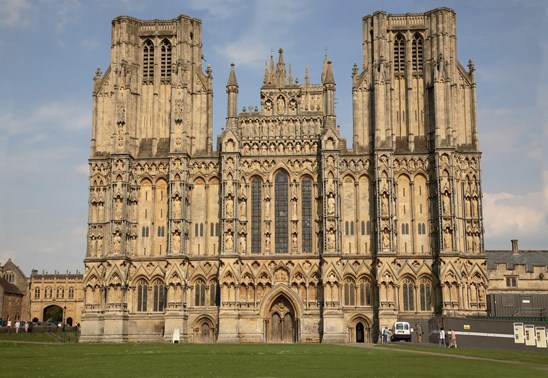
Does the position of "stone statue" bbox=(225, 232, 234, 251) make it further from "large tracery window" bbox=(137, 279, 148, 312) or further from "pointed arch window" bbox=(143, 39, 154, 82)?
"pointed arch window" bbox=(143, 39, 154, 82)

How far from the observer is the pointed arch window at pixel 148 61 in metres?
79.2

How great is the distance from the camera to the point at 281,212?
244 feet

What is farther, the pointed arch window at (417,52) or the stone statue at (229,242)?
the pointed arch window at (417,52)

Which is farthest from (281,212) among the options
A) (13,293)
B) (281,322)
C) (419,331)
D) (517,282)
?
(13,293)

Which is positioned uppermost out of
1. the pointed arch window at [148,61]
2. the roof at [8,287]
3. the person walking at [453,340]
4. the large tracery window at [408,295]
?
the pointed arch window at [148,61]

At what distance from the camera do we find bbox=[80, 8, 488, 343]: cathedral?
71.5 m

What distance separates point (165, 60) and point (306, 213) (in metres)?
22.8

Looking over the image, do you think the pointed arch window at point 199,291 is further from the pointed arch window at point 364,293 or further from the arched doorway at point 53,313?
the arched doorway at point 53,313

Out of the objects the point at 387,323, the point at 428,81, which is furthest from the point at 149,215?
the point at 428,81

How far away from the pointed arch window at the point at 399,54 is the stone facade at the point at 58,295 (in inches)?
3453

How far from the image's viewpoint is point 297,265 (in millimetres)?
72625

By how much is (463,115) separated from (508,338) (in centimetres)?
3066

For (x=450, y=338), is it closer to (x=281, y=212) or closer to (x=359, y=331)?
(x=359, y=331)

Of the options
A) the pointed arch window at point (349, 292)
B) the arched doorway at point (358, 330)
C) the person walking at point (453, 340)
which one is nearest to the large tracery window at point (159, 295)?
the pointed arch window at point (349, 292)
